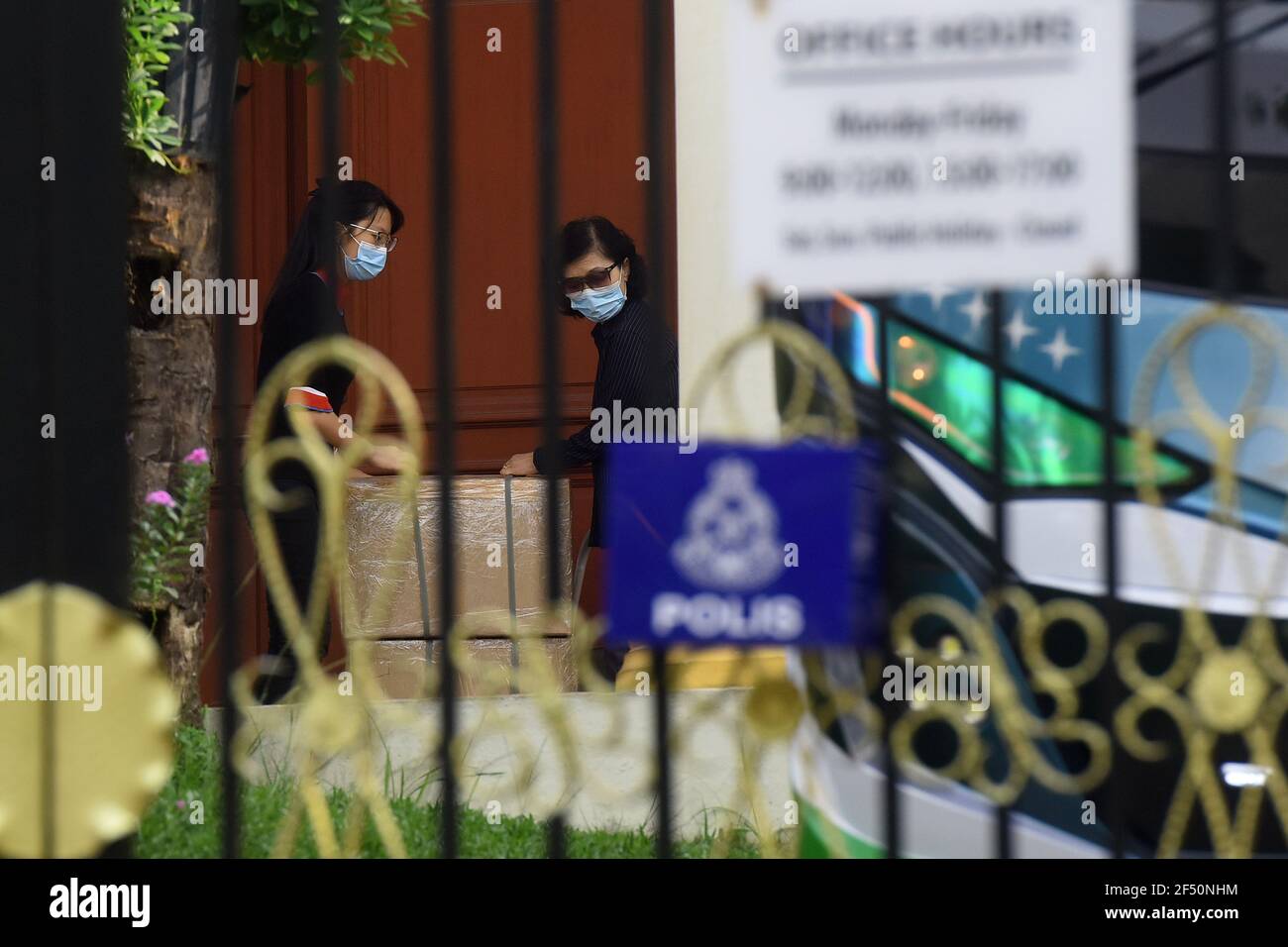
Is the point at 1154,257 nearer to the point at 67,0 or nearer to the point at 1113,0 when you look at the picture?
the point at 1113,0

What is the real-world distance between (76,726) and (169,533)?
2218 mm

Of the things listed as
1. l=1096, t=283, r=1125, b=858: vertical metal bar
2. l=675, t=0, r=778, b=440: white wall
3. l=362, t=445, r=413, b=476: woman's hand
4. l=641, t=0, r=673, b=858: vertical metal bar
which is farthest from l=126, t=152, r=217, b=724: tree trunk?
l=1096, t=283, r=1125, b=858: vertical metal bar

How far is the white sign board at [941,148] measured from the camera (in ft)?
5.48

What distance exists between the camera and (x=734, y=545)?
5.64 feet

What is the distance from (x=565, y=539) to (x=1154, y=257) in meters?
3.74

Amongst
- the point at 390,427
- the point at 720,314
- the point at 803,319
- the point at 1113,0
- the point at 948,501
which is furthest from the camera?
the point at 390,427

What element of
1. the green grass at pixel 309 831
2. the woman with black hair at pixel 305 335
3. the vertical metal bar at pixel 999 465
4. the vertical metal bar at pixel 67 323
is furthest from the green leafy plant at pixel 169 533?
→ the vertical metal bar at pixel 999 465

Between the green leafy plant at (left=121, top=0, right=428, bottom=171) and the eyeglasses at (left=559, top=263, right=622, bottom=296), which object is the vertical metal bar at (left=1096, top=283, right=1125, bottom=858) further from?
the eyeglasses at (left=559, top=263, right=622, bottom=296)

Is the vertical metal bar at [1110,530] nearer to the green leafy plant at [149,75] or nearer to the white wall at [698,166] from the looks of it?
the green leafy plant at [149,75]

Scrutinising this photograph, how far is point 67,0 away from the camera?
73.9 inches

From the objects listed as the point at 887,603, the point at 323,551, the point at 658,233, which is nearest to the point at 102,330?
the point at 323,551

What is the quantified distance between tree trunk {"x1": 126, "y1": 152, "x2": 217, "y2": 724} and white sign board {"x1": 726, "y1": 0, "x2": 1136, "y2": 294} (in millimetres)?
2675

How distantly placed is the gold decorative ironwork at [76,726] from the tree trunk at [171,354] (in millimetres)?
2263
